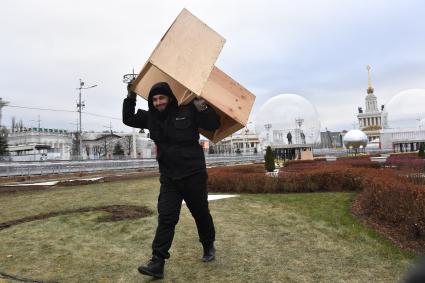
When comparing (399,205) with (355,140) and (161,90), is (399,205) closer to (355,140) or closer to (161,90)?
(161,90)

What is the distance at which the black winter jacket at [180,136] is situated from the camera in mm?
4168

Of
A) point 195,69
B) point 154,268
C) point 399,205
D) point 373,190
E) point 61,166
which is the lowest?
point 154,268

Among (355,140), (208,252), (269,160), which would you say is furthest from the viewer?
(355,140)

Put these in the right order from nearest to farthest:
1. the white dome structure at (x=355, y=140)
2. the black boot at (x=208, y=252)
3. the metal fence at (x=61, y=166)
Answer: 1. the black boot at (x=208, y=252)
2. the metal fence at (x=61, y=166)
3. the white dome structure at (x=355, y=140)

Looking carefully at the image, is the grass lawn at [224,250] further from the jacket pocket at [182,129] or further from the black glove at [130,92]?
the black glove at [130,92]

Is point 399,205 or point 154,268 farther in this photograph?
point 399,205

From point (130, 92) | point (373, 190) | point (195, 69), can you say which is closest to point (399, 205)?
point (373, 190)

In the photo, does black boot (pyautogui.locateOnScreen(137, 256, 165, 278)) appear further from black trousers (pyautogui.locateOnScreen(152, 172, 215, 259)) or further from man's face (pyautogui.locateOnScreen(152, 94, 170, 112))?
man's face (pyautogui.locateOnScreen(152, 94, 170, 112))

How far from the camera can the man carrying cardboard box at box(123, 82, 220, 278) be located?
4164 mm

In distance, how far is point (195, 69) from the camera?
422 centimetres

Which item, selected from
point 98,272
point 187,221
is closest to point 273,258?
point 98,272

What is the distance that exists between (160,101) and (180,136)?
44cm

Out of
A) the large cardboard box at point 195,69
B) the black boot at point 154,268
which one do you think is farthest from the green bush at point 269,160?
the black boot at point 154,268

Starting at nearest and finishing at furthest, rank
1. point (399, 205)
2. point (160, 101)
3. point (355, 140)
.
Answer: point (160, 101) < point (399, 205) < point (355, 140)
